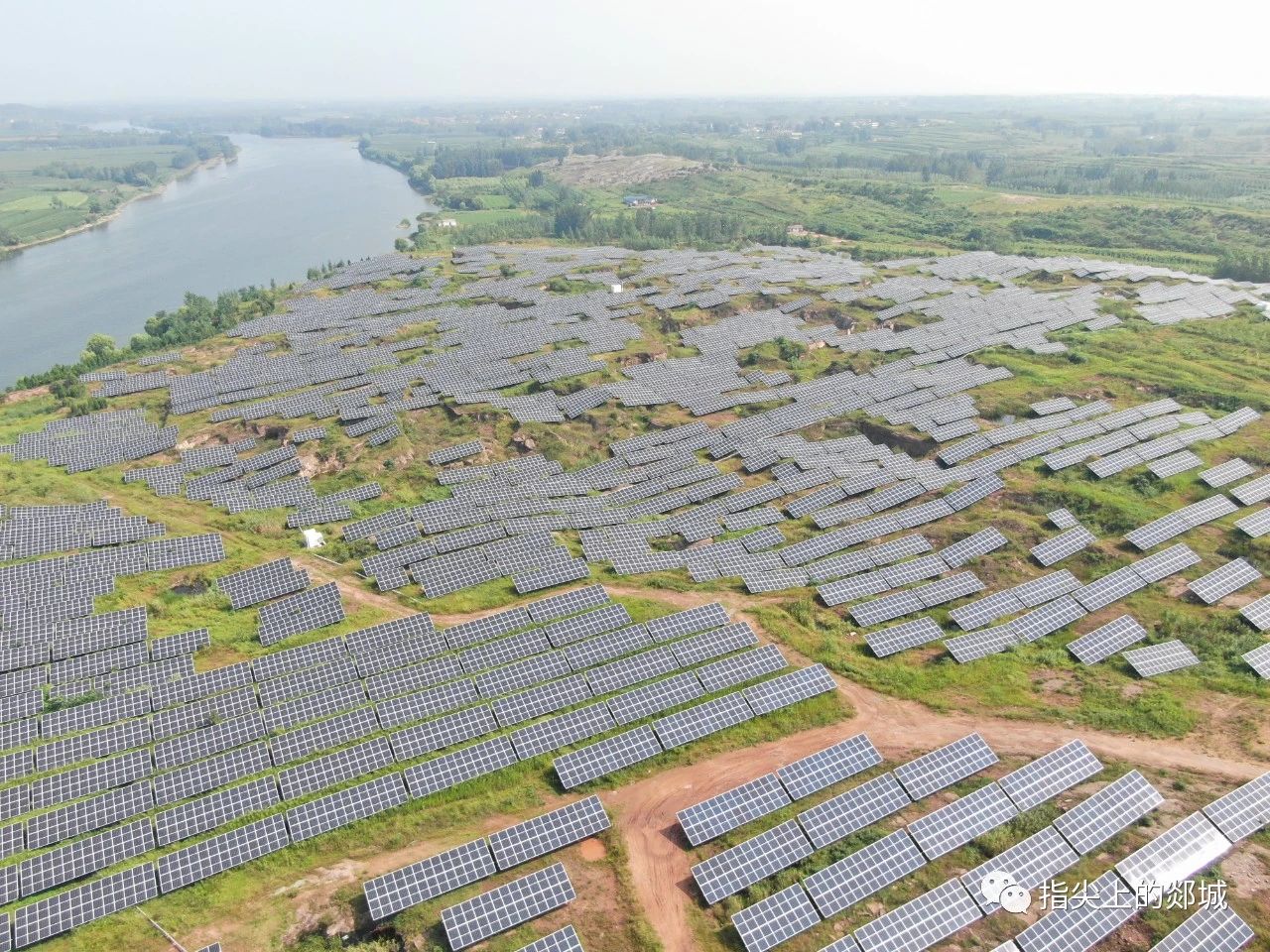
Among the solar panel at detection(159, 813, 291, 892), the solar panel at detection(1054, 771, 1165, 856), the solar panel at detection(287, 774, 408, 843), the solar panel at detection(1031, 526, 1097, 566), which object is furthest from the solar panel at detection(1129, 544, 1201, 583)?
the solar panel at detection(159, 813, 291, 892)

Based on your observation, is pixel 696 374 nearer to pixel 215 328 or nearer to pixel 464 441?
pixel 464 441

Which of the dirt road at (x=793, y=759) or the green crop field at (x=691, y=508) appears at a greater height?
the green crop field at (x=691, y=508)

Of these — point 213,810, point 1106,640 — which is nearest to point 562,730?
point 213,810

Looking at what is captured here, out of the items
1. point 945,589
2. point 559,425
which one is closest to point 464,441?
point 559,425

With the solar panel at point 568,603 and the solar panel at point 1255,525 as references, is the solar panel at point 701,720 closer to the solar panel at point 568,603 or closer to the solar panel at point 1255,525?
the solar panel at point 568,603

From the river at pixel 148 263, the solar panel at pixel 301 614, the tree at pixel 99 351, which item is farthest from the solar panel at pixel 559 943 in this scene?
the river at pixel 148 263
